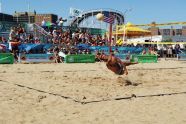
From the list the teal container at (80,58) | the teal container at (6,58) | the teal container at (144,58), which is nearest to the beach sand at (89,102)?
the teal container at (6,58)

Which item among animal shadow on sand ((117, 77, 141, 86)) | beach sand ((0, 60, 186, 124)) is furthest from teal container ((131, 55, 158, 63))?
beach sand ((0, 60, 186, 124))

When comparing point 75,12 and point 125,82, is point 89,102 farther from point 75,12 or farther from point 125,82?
point 75,12

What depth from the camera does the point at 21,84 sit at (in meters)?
9.69

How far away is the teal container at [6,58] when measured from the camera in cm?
1727

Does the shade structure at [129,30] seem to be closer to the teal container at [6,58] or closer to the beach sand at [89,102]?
the teal container at [6,58]

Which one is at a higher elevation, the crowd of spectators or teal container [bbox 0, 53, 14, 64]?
the crowd of spectators

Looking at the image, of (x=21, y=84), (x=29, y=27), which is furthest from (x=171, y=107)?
(x=29, y=27)

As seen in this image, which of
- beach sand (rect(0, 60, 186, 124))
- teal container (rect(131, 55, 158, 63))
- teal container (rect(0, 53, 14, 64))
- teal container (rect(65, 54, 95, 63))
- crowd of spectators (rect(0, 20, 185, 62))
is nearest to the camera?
beach sand (rect(0, 60, 186, 124))

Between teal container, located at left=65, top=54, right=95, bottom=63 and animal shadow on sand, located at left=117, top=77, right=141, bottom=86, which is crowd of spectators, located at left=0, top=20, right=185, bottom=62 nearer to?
teal container, located at left=65, top=54, right=95, bottom=63

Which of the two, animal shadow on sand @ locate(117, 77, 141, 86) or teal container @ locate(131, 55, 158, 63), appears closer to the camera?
animal shadow on sand @ locate(117, 77, 141, 86)

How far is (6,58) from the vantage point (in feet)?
57.2

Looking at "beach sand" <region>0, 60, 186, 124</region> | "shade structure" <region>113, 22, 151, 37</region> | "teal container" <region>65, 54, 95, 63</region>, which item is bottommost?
"beach sand" <region>0, 60, 186, 124</region>

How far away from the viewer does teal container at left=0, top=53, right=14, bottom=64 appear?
56.7 feet

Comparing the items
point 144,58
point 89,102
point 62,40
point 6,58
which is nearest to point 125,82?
point 89,102
